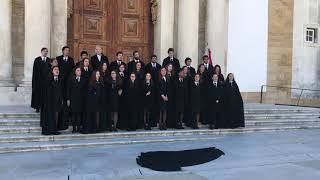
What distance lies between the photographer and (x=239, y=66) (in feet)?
61.8

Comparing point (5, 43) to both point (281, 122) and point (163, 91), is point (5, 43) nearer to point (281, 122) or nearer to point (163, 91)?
point (163, 91)

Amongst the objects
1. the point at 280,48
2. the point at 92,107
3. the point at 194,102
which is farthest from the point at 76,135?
the point at 280,48

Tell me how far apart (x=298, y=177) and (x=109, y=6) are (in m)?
11.0

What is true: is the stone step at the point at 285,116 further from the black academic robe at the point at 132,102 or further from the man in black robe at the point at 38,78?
the man in black robe at the point at 38,78

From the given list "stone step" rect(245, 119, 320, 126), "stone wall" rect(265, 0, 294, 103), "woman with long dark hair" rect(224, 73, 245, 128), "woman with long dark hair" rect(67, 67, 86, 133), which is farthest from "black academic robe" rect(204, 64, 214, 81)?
"stone wall" rect(265, 0, 294, 103)

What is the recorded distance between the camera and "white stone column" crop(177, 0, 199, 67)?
16922mm

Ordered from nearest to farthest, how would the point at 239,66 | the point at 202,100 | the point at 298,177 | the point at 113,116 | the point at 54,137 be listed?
the point at 298,177 < the point at 54,137 < the point at 113,116 < the point at 202,100 < the point at 239,66

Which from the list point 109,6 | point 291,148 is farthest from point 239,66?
point 291,148

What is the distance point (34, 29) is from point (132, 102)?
458cm

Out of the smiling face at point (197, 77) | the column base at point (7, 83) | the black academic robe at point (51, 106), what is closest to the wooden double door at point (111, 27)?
the column base at point (7, 83)

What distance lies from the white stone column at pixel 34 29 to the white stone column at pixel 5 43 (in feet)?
1.67

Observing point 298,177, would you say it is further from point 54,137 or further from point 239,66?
point 239,66

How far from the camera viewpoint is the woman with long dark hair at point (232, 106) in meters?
13.2

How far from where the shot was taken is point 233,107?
13203 millimetres
